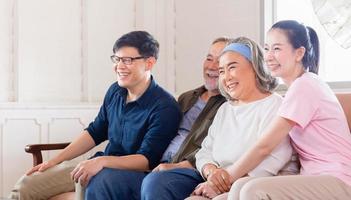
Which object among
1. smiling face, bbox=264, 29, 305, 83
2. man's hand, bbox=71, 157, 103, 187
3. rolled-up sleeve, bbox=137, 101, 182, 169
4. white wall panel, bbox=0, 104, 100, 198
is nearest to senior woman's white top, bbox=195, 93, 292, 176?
smiling face, bbox=264, 29, 305, 83

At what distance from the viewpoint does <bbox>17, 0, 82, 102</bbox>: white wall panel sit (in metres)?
4.01

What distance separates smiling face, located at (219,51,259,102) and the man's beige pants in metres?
0.98

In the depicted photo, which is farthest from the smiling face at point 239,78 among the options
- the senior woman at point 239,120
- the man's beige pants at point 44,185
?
the man's beige pants at point 44,185

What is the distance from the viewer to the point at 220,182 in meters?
2.21

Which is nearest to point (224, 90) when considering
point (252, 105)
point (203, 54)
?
point (252, 105)

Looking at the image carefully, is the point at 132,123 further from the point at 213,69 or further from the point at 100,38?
the point at 100,38

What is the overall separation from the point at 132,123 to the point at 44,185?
53 centimetres

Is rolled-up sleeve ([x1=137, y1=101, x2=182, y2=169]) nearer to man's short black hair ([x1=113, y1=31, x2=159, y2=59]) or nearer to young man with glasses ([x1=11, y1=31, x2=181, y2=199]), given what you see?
young man with glasses ([x1=11, y1=31, x2=181, y2=199])

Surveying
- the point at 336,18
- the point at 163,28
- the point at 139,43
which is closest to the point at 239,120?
the point at 139,43

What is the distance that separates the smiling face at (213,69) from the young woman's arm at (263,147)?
0.65 meters

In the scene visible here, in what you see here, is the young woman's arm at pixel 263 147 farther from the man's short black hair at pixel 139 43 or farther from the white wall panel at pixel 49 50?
the white wall panel at pixel 49 50

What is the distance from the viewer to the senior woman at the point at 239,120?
2.24 m

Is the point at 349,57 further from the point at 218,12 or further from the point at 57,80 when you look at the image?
the point at 57,80

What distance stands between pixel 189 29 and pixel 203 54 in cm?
21
